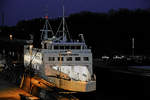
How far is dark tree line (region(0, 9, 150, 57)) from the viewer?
10909cm

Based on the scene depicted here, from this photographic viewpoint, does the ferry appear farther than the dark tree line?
No

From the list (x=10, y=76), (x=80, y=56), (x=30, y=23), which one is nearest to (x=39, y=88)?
(x=80, y=56)

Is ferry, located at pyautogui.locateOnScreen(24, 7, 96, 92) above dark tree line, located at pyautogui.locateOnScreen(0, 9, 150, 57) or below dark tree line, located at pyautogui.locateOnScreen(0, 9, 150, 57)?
below

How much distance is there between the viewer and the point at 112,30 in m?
128

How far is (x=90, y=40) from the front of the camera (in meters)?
122

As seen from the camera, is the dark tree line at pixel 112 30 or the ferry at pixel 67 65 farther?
the dark tree line at pixel 112 30

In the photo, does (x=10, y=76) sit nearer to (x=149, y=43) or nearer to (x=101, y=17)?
(x=149, y=43)

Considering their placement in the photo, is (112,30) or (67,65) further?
(112,30)

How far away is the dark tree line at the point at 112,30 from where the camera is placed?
10909cm

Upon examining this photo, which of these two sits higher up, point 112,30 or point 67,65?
point 112,30

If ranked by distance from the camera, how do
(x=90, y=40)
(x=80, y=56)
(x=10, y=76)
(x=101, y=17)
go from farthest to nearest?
(x=101, y=17) → (x=90, y=40) → (x=10, y=76) → (x=80, y=56)

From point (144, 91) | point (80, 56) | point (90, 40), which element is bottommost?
point (144, 91)

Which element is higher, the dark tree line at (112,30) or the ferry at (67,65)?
the dark tree line at (112,30)

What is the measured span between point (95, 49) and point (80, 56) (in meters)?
81.9
